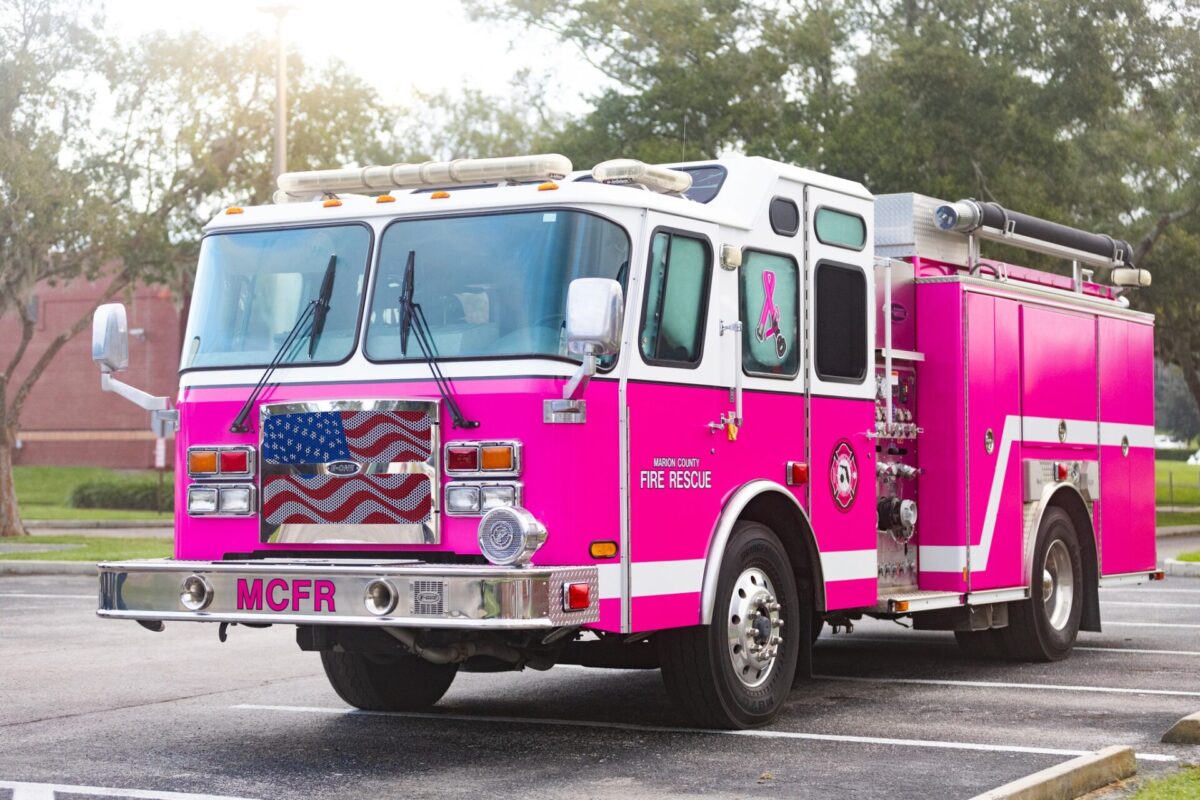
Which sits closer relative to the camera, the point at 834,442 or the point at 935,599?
the point at 834,442

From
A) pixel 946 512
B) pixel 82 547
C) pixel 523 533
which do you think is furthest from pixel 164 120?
pixel 523 533

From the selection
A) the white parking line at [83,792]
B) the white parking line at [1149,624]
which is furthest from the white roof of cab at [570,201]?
the white parking line at [1149,624]

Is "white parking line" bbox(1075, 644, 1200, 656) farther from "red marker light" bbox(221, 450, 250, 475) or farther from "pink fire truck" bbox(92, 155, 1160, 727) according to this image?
"red marker light" bbox(221, 450, 250, 475)

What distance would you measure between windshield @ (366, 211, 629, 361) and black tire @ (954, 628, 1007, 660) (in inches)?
210

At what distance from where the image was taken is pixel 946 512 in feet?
36.2

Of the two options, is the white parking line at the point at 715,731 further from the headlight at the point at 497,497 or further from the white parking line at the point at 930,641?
the white parking line at the point at 930,641

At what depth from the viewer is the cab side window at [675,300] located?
8289mm

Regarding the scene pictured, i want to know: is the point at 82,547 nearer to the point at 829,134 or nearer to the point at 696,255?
the point at 829,134

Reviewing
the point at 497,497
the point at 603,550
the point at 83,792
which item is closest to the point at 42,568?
the point at 83,792

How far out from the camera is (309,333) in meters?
8.50

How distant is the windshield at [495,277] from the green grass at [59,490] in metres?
30.4

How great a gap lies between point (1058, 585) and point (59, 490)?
4371 centimetres

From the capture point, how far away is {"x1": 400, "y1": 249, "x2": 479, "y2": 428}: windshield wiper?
7.95 meters

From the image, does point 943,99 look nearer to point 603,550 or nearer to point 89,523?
point 89,523
